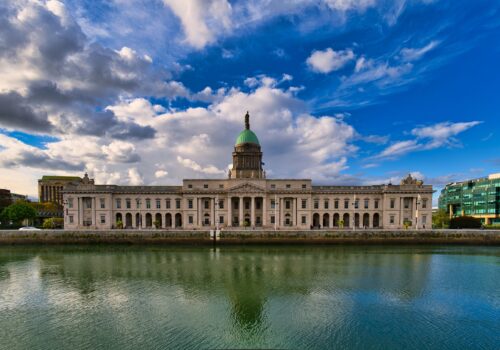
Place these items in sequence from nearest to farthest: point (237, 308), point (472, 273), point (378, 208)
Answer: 1. point (237, 308)
2. point (472, 273)
3. point (378, 208)

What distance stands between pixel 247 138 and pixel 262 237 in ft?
124

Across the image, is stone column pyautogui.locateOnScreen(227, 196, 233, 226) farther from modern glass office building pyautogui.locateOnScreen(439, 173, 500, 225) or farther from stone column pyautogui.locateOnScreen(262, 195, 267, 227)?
modern glass office building pyautogui.locateOnScreen(439, 173, 500, 225)

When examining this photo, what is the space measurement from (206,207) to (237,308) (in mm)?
48998

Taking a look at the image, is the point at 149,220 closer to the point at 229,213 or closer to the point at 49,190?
the point at 229,213

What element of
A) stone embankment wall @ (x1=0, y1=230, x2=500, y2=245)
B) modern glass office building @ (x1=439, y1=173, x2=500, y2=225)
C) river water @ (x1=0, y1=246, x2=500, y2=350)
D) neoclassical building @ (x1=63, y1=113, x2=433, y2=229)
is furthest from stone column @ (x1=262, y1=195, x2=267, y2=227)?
modern glass office building @ (x1=439, y1=173, x2=500, y2=225)

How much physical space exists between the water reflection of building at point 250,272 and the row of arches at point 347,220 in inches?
860

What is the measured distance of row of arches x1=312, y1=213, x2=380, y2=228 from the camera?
67375mm

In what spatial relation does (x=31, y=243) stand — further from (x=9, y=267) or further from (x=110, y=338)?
(x=110, y=338)

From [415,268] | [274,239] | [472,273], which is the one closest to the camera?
[472,273]

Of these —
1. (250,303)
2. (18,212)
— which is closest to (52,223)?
(18,212)

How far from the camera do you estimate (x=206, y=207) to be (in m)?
67.4

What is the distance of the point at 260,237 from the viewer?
50781mm

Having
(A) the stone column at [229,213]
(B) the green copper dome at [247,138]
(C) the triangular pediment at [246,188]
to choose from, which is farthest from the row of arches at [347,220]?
(B) the green copper dome at [247,138]

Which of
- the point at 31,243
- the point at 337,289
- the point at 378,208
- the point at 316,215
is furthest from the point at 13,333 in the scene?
the point at 378,208
